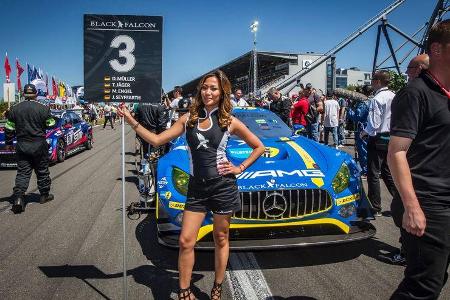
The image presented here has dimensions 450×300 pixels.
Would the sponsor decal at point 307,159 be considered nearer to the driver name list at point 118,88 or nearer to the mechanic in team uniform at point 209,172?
Result: the mechanic in team uniform at point 209,172

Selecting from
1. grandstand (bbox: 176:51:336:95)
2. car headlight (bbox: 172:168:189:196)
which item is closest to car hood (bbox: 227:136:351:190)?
car headlight (bbox: 172:168:189:196)

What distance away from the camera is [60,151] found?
34.4 ft

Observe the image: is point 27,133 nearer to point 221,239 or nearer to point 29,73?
point 221,239

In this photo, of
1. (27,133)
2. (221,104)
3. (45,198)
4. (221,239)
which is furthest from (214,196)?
(45,198)

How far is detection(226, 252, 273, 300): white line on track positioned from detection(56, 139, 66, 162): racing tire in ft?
26.5

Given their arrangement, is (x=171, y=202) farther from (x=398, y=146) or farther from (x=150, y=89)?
(x=398, y=146)

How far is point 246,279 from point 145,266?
40.2 inches

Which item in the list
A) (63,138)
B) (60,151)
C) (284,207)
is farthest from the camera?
(63,138)

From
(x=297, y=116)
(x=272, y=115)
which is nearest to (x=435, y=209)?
(x=272, y=115)

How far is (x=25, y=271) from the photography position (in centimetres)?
354

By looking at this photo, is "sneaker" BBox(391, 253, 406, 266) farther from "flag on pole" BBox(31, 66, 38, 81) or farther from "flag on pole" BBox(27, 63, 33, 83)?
"flag on pole" BBox(31, 66, 38, 81)

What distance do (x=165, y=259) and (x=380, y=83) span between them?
3.43m

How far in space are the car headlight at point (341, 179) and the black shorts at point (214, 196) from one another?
53.2 inches

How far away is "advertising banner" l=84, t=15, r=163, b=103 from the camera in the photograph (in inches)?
121
